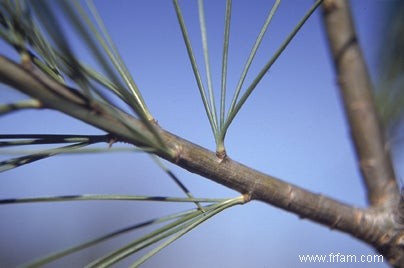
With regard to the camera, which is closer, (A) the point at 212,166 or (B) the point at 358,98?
(A) the point at 212,166

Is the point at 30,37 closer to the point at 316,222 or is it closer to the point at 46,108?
the point at 46,108

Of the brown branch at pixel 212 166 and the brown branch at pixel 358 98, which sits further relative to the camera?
the brown branch at pixel 358 98

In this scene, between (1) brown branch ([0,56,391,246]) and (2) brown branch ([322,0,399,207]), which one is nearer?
(1) brown branch ([0,56,391,246])

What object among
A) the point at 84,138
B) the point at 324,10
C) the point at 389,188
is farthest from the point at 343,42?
the point at 84,138
